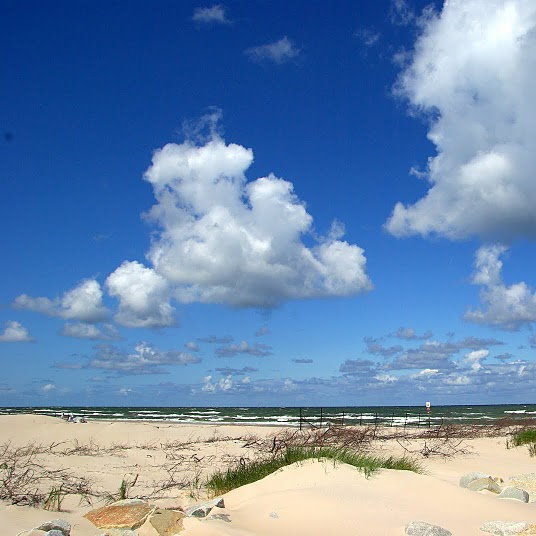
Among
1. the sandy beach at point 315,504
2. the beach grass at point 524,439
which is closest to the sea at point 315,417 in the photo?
the beach grass at point 524,439

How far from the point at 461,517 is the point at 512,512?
744mm

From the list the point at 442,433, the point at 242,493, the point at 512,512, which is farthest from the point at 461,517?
the point at 442,433

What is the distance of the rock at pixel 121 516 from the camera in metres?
5.43

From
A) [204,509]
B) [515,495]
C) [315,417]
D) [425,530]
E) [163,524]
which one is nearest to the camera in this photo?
[425,530]

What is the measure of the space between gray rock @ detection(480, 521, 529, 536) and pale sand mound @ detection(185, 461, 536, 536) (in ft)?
0.35

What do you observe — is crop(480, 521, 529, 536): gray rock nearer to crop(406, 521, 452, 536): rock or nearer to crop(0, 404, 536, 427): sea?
Result: crop(406, 521, 452, 536): rock

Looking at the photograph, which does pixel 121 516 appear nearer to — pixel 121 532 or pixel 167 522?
pixel 121 532

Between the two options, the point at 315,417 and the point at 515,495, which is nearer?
the point at 515,495

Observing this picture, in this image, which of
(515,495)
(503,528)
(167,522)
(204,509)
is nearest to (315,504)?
(204,509)

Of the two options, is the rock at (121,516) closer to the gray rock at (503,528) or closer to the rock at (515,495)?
the gray rock at (503,528)

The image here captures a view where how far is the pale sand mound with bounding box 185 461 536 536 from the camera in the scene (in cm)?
514

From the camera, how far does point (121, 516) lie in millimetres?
5703

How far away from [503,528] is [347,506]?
1420mm

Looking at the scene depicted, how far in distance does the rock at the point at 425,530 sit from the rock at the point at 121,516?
7.92 feet
